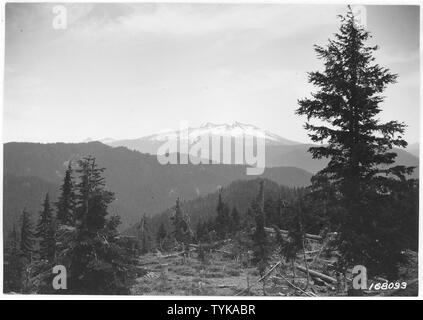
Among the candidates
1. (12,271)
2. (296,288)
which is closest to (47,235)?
(12,271)

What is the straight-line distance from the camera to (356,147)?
11.2 metres

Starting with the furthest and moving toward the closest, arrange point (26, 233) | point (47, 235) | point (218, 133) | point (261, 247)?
point (26, 233) → point (47, 235) → point (218, 133) → point (261, 247)

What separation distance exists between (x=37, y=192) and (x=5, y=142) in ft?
10.1

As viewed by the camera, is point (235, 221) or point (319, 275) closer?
point (319, 275)

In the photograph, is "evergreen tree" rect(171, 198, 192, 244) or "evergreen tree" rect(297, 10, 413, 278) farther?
"evergreen tree" rect(171, 198, 192, 244)

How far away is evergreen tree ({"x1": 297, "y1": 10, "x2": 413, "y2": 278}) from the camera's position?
1141 centimetres

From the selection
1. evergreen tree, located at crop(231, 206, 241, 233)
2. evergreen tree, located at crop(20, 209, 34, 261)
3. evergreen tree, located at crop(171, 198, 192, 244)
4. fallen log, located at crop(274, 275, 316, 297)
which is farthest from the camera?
evergreen tree, located at crop(231, 206, 241, 233)

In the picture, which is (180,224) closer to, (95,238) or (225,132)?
(225,132)

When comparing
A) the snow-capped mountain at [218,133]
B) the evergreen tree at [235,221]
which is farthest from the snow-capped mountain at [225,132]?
the evergreen tree at [235,221]

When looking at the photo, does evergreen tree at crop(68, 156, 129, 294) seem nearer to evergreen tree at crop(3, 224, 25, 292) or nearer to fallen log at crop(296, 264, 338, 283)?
evergreen tree at crop(3, 224, 25, 292)

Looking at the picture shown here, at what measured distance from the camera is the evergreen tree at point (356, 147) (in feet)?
37.4

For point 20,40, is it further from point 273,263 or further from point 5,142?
point 273,263

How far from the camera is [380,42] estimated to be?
13391mm

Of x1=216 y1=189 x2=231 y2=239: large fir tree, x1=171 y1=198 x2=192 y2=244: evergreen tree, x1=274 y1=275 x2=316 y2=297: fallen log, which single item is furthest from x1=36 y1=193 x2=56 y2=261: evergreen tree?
x1=274 y1=275 x2=316 y2=297: fallen log
